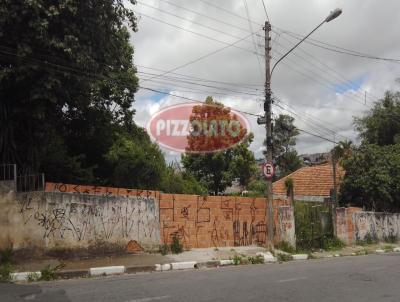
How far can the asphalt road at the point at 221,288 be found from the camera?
9086 mm

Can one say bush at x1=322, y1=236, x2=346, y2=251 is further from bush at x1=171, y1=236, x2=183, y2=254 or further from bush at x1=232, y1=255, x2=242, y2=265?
bush at x1=171, y1=236, x2=183, y2=254

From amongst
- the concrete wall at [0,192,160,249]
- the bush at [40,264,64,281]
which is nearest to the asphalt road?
the bush at [40,264,64,281]

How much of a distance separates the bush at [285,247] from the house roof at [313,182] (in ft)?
48.1

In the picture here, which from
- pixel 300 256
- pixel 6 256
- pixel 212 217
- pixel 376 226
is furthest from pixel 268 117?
pixel 376 226

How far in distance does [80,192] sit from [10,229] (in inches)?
88.7

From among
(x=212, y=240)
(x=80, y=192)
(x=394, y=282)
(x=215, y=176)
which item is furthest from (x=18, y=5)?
(x=215, y=176)

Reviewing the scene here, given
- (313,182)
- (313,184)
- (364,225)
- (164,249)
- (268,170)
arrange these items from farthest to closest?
(313,182) < (313,184) < (364,225) < (268,170) < (164,249)

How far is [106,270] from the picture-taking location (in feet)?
42.7

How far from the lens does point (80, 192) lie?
48.5ft

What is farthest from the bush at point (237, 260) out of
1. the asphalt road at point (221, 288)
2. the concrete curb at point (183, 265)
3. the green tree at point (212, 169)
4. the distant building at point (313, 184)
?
the distant building at point (313, 184)

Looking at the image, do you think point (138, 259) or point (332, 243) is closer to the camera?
point (138, 259)

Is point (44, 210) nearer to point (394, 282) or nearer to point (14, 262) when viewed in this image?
point (14, 262)

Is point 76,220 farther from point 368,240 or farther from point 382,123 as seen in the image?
point 382,123

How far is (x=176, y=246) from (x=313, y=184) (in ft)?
74.3
